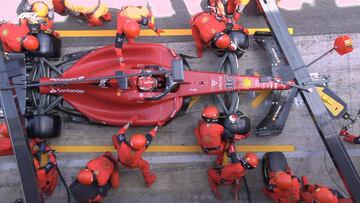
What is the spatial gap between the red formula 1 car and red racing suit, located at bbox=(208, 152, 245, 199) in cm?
121

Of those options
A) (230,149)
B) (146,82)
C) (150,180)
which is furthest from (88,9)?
(230,149)

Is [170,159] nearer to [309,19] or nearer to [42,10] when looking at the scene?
[42,10]

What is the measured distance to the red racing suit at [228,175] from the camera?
7305 mm

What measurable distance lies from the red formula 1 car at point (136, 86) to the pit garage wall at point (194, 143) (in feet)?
1.97

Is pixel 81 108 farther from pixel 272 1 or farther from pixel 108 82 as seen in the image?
pixel 272 1

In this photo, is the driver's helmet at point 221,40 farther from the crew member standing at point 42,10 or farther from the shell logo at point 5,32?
the shell logo at point 5,32

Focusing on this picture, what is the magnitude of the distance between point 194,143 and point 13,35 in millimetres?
3625

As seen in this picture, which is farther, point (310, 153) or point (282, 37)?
point (310, 153)

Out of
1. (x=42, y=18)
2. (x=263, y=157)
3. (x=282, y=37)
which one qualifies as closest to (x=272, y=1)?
(x=282, y=37)

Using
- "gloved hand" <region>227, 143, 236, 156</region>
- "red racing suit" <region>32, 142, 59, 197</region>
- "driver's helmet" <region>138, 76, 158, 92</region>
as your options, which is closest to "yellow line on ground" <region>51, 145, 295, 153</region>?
"red racing suit" <region>32, 142, 59, 197</region>

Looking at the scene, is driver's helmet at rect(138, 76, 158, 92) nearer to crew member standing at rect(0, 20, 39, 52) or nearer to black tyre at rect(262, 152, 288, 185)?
crew member standing at rect(0, 20, 39, 52)

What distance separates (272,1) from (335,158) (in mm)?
2677

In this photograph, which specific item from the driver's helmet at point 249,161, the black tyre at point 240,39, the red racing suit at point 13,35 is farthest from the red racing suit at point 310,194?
the red racing suit at point 13,35

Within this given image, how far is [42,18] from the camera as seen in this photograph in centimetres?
779
